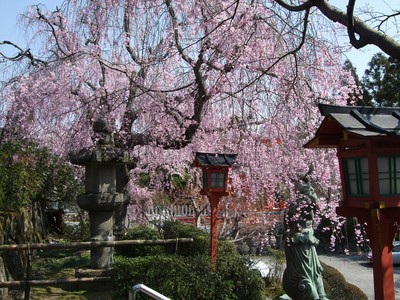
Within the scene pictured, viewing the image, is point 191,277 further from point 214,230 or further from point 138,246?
point 138,246

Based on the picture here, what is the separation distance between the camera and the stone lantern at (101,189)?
23.1 feet

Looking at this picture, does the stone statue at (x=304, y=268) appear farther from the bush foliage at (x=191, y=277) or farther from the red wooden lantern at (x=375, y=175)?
the red wooden lantern at (x=375, y=175)

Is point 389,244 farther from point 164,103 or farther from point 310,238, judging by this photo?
point 164,103

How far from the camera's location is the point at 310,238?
5285 millimetres

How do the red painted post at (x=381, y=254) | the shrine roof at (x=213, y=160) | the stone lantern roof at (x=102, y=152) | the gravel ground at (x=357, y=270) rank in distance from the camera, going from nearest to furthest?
1. the red painted post at (x=381, y=254)
2. the shrine roof at (x=213, y=160)
3. the stone lantern roof at (x=102, y=152)
4. the gravel ground at (x=357, y=270)

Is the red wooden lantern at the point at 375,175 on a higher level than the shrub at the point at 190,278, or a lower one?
higher

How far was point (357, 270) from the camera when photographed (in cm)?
1797

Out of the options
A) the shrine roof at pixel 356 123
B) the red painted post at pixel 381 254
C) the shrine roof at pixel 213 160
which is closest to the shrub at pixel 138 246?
the shrine roof at pixel 213 160

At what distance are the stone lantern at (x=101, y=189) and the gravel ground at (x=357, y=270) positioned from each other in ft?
30.1

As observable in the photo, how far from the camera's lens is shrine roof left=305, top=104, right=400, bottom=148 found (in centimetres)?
287

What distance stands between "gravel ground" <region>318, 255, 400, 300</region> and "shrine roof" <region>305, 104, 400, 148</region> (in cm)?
1137

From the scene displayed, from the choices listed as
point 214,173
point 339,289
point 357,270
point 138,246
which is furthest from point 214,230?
point 357,270

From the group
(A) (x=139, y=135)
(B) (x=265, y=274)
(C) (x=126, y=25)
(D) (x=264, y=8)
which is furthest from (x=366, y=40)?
(B) (x=265, y=274)

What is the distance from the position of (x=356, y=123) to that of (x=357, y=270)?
54.6ft
